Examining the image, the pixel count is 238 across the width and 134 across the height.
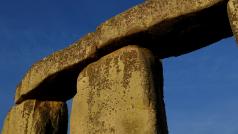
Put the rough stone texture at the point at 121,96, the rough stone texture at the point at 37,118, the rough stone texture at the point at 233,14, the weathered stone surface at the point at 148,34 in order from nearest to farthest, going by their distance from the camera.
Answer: the rough stone texture at the point at 233,14
the rough stone texture at the point at 121,96
the weathered stone surface at the point at 148,34
the rough stone texture at the point at 37,118

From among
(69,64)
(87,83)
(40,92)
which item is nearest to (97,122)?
(87,83)

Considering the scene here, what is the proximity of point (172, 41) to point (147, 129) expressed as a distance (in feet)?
4.10

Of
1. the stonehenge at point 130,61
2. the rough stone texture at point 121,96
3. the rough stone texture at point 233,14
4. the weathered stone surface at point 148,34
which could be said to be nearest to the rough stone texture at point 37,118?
the stonehenge at point 130,61

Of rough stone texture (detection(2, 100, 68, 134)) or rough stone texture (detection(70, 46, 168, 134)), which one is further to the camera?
rough stone texture (detection(2, 100, 68, 134))

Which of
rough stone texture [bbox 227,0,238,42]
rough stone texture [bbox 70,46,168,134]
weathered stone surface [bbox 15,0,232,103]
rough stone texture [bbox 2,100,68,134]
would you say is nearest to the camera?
rough stone texture [bbox 227,0,238,42]

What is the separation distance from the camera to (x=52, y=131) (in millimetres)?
6176

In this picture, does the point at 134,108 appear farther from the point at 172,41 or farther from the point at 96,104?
the point at 172,41

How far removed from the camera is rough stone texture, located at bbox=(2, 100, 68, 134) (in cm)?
611

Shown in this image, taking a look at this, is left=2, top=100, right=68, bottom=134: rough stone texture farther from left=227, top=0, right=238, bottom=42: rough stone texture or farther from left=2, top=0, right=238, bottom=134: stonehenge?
left=227, top=0, right=238, bottom=42: rough stone texture

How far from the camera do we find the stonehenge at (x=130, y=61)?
4.81 metres

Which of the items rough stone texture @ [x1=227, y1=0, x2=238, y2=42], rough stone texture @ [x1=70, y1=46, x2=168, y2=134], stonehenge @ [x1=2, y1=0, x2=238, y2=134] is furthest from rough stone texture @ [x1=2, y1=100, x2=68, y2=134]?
rough stone texture @ [x1=227, y1=0, x2=238, y2=42]

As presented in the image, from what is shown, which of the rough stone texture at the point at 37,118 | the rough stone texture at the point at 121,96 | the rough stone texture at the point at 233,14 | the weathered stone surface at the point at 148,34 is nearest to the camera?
the rough stone texture at the point at 233,14

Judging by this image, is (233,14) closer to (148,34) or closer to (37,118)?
(148,34)

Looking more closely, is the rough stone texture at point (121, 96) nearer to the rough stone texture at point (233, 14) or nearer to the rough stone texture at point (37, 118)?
the rough stone texture at point (37, 118)
